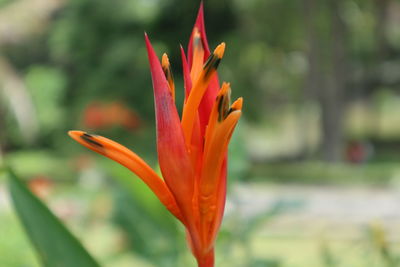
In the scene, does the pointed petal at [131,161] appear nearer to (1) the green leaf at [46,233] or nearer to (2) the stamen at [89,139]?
(2) the stamen at [89,139]

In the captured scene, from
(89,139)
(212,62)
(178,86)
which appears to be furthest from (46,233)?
(178,86)

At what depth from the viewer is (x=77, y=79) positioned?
1252 cm

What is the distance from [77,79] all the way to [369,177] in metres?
5.21

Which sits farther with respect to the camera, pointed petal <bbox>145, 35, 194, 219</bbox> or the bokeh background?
the bokeh background

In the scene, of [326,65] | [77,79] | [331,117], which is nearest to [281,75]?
[326,65]

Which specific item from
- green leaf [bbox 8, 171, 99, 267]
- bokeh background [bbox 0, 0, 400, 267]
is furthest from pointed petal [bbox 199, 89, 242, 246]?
bokeh background [bbox 0, 0, 400, 267]

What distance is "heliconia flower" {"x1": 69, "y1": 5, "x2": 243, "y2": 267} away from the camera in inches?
25.0

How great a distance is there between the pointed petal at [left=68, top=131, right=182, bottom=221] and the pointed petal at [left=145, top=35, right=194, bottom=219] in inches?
0.5

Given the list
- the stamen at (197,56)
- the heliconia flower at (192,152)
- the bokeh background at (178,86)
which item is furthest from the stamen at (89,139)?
the bokeh background at (178,86)

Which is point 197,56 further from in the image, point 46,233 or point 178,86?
point 178,86

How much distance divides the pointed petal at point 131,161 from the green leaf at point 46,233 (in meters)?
0.16

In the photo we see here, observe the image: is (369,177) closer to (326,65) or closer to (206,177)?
(326,65)

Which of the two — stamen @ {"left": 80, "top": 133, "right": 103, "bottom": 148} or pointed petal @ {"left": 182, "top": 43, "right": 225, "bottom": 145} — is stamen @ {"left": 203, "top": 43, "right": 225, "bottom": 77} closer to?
pointed petal @ {"left": 182, "top": 43, "right": 225, "bottom": 145}

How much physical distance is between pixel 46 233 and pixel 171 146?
0.73 ft
